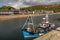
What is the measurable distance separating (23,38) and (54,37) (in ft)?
80.3

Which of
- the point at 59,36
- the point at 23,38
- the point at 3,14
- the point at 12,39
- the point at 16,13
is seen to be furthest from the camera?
the point at 16,13

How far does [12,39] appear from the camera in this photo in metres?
53.2

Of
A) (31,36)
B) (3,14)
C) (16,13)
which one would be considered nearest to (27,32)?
(31,36)

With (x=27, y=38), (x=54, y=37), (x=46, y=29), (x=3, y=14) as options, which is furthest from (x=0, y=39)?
(x=3, y=14)

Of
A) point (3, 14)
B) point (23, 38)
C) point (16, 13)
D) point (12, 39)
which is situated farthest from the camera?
point (16, 13)

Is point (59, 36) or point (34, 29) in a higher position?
point (59, 36)

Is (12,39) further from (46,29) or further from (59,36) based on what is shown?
(59,36)

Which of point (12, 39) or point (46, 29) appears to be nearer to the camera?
point (12, 39)

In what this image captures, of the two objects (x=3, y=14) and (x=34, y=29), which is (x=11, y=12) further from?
(x=34, y=29)

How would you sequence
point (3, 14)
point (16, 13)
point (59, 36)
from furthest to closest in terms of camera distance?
point (16, 13) → point (3, 14) → point (59, 36)

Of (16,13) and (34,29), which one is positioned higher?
(34,29)

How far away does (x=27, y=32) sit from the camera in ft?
179

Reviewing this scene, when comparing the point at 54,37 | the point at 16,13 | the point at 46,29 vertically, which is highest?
the point at 54,37

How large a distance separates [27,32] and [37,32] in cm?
→ 247
